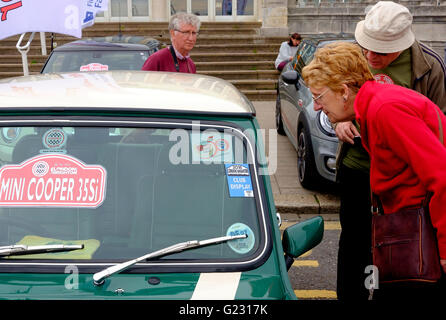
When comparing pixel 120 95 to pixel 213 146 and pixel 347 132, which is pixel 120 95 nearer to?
pixel 213 146

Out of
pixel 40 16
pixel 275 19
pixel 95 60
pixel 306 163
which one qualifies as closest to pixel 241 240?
pixel 306 163

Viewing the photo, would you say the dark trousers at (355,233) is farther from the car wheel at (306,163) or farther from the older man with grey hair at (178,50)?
the car wheel at (306,163)

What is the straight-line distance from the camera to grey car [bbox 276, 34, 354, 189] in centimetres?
659

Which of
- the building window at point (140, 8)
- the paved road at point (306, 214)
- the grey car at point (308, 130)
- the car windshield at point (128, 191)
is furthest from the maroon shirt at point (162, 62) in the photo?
the building window at point (140, 8)

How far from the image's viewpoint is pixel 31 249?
7.50 feet

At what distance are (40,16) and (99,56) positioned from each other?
3.28 feet

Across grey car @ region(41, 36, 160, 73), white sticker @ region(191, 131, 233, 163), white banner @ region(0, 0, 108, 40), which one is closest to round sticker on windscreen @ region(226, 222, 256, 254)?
white sticker @ region(191, 131, 233, 163)

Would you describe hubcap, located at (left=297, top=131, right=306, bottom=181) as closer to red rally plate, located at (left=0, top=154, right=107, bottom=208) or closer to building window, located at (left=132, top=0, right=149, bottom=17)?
red rally plate, located at (left=0, top=154, right=107, bottom=208)

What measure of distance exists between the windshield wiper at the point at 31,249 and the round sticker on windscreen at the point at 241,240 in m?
0.61

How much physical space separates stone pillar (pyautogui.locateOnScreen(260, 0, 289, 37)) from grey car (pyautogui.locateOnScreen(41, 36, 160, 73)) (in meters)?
9.01

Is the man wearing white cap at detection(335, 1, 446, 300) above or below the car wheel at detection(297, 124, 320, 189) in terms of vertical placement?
above
